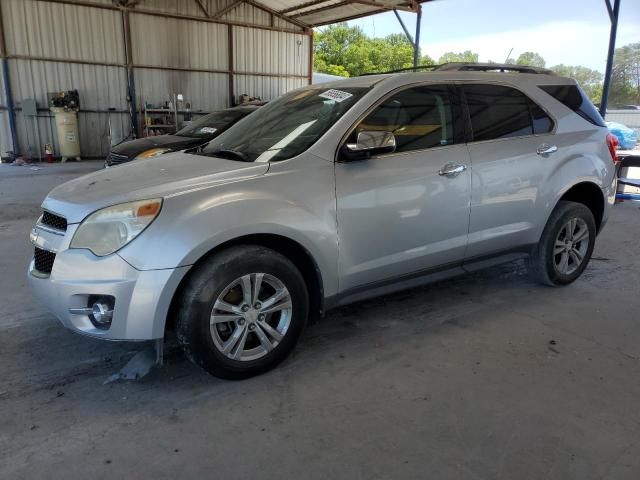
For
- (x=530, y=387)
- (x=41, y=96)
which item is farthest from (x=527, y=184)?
(x=41, y=96)

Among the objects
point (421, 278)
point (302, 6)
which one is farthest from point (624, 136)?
point (421, 278)

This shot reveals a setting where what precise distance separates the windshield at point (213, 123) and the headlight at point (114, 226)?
5919 millimetres

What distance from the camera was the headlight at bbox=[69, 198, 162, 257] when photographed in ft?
8.11

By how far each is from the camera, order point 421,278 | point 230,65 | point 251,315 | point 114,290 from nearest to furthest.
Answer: point 114,290 → point 251,315 → point 421,278 → point 230,65

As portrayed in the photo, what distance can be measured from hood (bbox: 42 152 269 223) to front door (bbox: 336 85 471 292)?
Answer: 62 centimetres

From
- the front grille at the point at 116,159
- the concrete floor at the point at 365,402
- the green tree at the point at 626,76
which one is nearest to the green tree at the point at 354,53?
the green tree at the point at 626,76

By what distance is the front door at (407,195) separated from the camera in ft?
9.84

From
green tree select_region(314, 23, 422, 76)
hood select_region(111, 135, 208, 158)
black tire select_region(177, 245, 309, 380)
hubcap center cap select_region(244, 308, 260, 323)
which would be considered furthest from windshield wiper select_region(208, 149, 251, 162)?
green tree select_region(314, 23, 422, 76)

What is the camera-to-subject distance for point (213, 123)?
8.66m

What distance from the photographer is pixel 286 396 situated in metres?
2.65

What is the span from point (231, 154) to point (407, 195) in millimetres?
1148

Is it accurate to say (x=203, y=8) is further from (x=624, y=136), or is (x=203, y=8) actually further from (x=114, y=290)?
(x=114, y=290)

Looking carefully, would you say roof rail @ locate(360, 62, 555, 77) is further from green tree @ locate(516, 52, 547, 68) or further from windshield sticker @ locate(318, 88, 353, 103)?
green tree @ locate(516, 52, 547, 68)

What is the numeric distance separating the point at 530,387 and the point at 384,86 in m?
1.99
